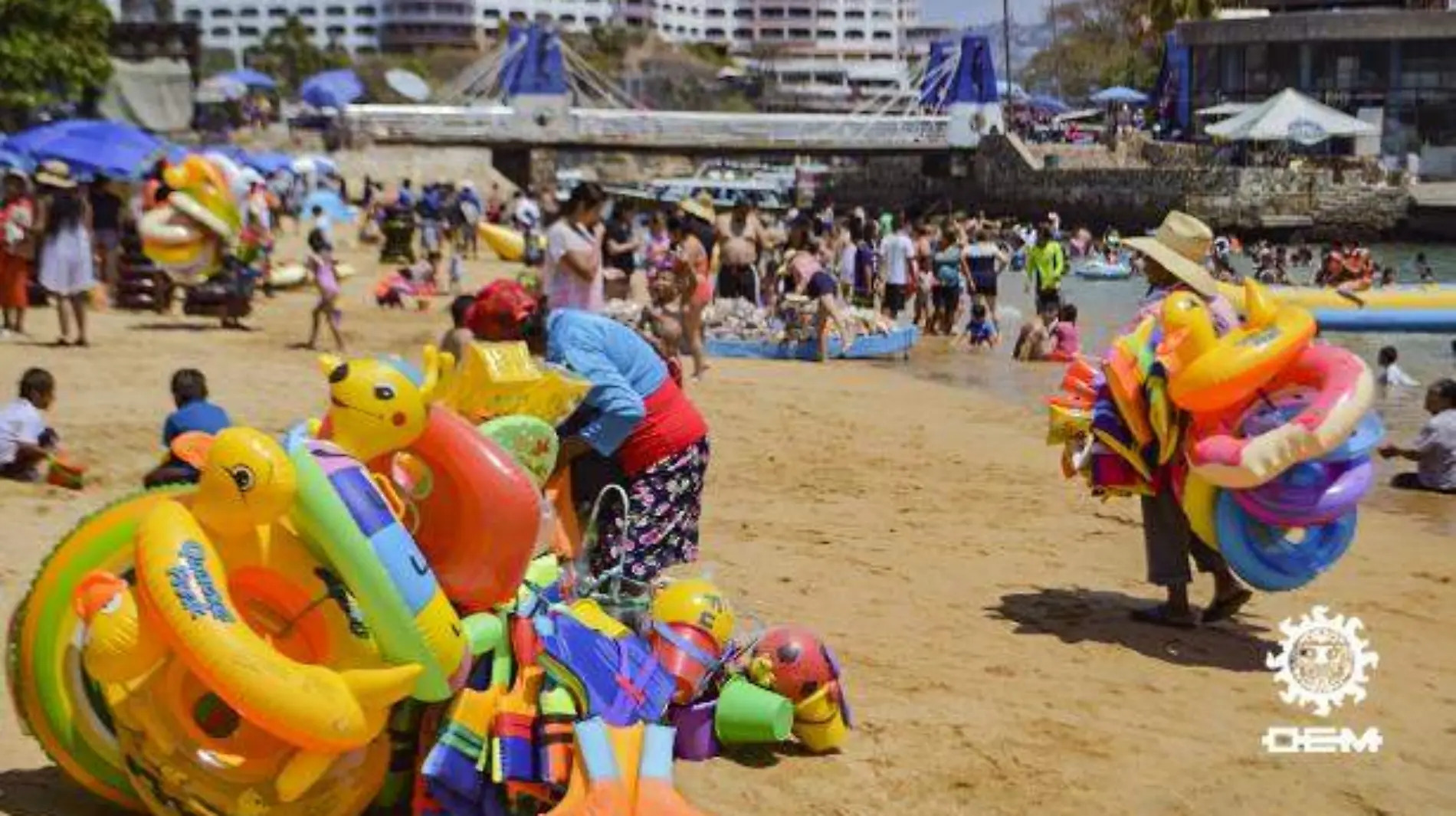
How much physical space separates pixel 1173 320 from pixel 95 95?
1630 inches

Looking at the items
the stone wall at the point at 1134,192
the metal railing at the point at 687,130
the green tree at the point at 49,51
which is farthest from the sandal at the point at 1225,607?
the metal railing at the point at 687,130

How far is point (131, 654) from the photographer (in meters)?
4.01

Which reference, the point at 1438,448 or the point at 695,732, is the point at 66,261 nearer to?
the point at 1438,448

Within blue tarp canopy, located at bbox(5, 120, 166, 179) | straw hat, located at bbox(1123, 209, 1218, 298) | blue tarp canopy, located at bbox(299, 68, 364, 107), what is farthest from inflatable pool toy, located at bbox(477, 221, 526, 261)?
blue tarp canopy, located at bbox(299, 68, 364, 107)

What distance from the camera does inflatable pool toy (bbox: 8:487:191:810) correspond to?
4.32 meters

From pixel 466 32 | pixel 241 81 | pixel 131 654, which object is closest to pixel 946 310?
pixel 131 654

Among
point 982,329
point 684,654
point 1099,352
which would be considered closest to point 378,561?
point 684,654

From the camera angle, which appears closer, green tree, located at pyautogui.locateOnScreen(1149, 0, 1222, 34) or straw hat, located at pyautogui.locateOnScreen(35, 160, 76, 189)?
straw hat, located at pyautogui.locateOnScreen(35, 160, 76, 189)

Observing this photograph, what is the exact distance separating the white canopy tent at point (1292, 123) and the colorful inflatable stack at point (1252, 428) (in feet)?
128

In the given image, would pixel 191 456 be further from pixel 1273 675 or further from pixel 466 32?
pixel 466 32

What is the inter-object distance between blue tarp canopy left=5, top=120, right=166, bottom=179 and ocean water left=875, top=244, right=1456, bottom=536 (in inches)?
326

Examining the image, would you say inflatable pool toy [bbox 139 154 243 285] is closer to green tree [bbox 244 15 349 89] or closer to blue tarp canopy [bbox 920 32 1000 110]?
blue tarp canopy [bbox 920 32 1000 110]

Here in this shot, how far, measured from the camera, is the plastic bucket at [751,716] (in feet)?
16.9

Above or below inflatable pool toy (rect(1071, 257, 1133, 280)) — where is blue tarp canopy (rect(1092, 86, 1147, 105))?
above
